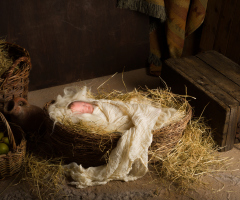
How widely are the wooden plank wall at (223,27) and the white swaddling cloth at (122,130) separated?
4.67 feet

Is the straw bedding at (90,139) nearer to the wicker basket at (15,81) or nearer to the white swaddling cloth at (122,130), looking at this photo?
the white swaddling cloth at (122,130)

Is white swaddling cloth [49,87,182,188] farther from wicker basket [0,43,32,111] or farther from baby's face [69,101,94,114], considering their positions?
wicker basket [0,43,32,111]

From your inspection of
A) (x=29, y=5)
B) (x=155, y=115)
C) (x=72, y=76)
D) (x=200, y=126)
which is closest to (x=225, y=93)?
(x=200, y=126)

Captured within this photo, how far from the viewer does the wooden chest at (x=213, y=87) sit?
8.47 ft

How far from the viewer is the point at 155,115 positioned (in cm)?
241

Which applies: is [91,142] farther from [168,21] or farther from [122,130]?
[168,21]

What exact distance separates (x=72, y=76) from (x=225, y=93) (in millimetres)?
1520

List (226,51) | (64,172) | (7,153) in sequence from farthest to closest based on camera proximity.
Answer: (226,51)
(64,172)
(7,153)

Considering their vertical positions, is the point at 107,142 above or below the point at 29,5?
below

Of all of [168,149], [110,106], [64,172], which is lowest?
[64,172]

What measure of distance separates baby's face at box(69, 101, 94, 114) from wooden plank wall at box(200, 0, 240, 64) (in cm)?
179

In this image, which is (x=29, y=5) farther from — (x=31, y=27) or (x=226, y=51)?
(x=226, y=51)

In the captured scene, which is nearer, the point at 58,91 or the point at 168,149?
the point at 168,149

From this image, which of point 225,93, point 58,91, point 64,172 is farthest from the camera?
point 58,91
